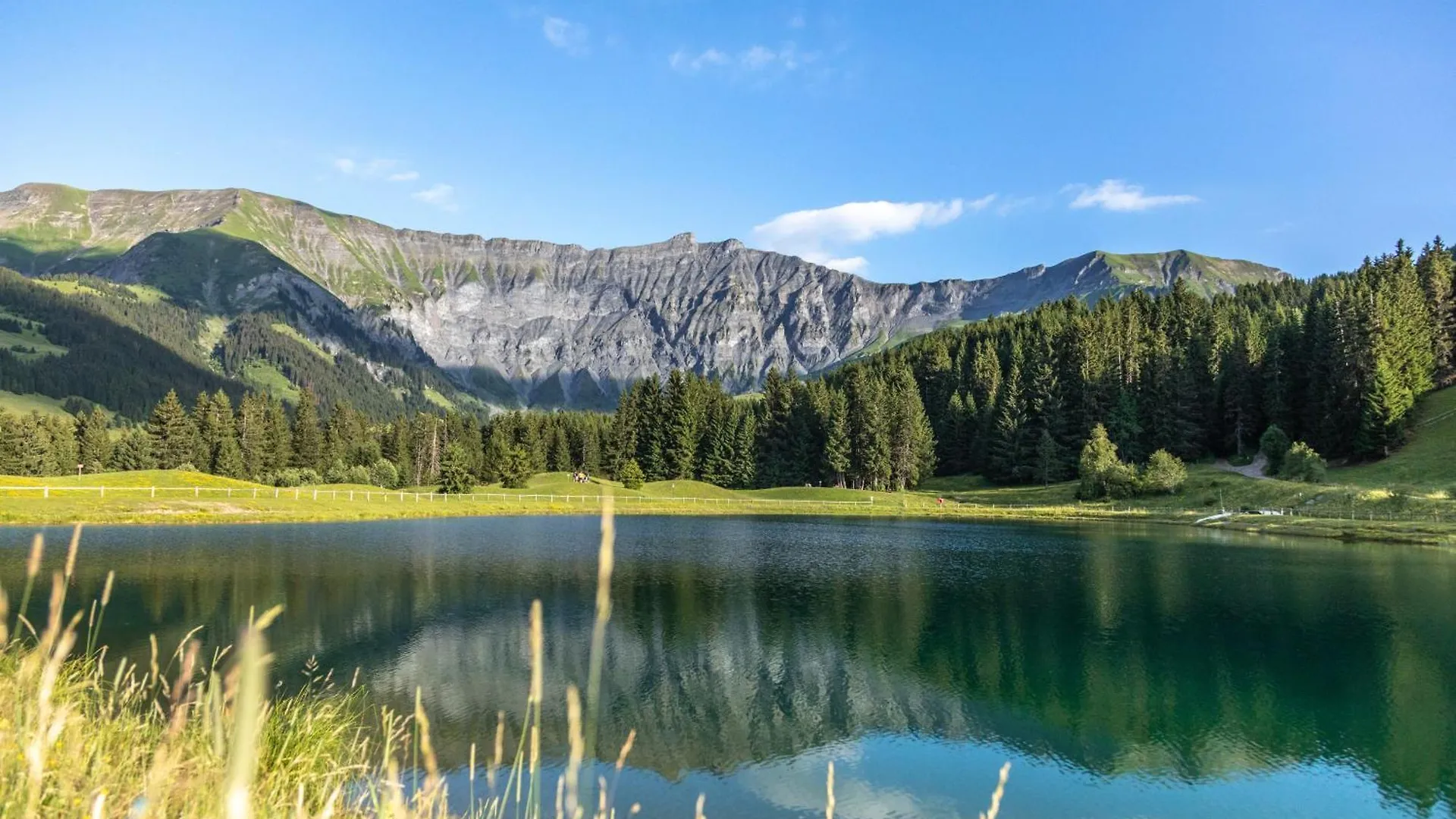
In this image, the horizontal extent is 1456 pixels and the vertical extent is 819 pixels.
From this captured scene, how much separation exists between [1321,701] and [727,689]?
46.9 feet

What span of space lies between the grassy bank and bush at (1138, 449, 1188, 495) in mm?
1075

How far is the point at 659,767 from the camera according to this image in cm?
1511

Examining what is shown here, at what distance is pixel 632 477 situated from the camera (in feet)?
Result: 354

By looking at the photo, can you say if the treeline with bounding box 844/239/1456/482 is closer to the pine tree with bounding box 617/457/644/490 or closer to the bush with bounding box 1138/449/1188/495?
the bush with bounding box 1138/449/1188/495

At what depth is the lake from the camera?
14.8m

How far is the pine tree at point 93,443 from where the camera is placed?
361 ft

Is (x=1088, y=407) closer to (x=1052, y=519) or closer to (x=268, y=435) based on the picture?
(x=1052, y=519)

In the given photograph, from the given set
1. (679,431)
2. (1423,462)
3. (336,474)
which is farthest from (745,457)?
(1423,462)

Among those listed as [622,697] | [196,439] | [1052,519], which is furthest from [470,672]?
[196,439]

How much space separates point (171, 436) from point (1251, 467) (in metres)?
135

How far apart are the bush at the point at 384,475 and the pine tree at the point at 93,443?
35.0 metres

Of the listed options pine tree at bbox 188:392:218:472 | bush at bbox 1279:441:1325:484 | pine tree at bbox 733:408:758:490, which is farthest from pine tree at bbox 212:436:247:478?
bush at bbox 1279:441:1325:484

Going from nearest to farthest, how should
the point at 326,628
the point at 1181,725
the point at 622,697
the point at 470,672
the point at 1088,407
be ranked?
the point at 1181,725, the point at 622,697, the point at 470,672, the point at 326,628, the point at 1088,407

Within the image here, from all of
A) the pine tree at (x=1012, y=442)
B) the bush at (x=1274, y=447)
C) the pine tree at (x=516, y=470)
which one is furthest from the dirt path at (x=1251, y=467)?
the pine tree at (x=516, y=470)
